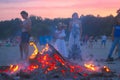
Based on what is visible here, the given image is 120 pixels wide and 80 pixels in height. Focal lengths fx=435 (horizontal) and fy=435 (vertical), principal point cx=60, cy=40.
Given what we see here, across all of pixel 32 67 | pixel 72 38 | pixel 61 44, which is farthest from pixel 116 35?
pixel 32 67

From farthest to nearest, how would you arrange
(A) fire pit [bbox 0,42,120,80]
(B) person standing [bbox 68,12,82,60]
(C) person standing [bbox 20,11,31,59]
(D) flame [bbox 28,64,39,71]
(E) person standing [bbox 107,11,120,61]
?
(B) person standing [bbox 68,12,82,60]
(E) person standing [bbox 107,11,120,61]
(C) person standing [bbox 20,11,31,59]
(D) flame [bbox 28,64,39,71]
(A) fire pit [bbox 0,42,120,80]

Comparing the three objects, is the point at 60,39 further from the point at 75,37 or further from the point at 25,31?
the point at 25,31

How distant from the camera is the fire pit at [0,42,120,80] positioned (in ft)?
44.9

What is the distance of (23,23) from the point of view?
60.7 feet

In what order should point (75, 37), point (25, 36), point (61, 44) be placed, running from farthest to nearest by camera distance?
point (75, 37) → point (61, 44) → point (25, 36)

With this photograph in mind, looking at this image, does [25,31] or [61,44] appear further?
[61,44]

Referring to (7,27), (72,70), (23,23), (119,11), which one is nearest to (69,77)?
(72,70)

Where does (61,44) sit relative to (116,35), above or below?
below

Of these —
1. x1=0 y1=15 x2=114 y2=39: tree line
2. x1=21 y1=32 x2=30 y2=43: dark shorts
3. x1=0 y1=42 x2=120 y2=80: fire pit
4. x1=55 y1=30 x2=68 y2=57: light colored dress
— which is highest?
x1=21 y1=32 x2=30 y2=43: dark shorts

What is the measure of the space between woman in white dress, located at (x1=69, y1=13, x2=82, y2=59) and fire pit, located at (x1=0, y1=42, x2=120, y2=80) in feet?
24.6

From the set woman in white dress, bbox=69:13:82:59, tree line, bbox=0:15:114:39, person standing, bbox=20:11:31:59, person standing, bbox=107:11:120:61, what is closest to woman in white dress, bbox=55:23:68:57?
woman in white dress, bbox=69:13:82:59

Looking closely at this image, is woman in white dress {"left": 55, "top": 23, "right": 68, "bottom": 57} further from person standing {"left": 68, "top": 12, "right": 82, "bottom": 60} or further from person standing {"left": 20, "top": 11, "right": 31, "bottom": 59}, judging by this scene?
person standing {"left": 20, "top": 11, "right": 31, "bottom": 59}

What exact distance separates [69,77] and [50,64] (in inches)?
32.5

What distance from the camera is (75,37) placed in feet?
74.1
